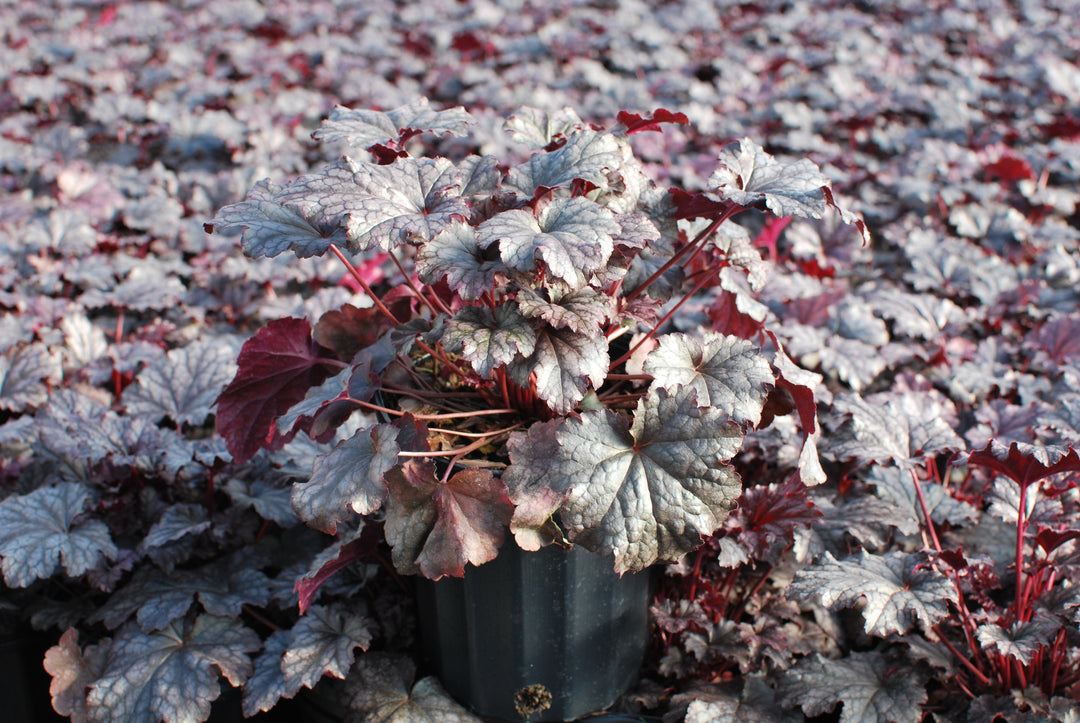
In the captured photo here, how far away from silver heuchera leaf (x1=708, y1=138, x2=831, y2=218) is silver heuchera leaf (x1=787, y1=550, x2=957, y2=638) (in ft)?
2.21

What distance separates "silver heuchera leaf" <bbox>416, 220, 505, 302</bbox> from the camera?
1.22 meters

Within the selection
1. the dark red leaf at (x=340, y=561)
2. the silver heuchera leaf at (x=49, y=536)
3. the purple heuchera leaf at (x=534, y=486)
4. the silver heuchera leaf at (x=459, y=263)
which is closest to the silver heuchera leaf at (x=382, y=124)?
the silver heuchera leaf at (x=459, y=263)

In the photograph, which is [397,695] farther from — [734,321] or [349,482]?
[734,321]

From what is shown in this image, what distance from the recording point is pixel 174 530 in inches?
70.1

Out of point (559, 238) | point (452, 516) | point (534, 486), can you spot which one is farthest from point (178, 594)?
point (559, 238)

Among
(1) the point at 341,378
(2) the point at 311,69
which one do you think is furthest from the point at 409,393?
(2) the point at 311,69

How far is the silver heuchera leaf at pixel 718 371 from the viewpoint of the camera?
52.2 inches

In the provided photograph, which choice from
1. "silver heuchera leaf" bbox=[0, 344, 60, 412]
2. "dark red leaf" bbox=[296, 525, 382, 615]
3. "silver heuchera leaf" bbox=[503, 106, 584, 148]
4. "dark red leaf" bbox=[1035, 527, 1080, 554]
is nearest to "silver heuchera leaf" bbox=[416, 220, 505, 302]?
"silver heuchera leaf" bbox=[503, 106, 584, 148]

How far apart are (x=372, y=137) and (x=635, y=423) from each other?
689mm

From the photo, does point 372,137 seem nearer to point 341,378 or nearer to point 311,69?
point 341,378

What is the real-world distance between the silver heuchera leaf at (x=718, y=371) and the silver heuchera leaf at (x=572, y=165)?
0.98ft

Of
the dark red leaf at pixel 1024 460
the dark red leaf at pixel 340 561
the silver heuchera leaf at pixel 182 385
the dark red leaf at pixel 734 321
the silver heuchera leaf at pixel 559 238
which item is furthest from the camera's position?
the silver heuchera leaf at pixel 182 385

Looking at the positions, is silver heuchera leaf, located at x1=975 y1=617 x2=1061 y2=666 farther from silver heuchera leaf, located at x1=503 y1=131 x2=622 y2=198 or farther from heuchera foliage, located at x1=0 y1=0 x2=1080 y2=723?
silver heuchera leaf, located at x1=503 y1=131 x2=622 y2=198

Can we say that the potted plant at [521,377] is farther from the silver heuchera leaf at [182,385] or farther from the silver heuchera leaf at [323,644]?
the silver heuchera leaf at [182,385]
